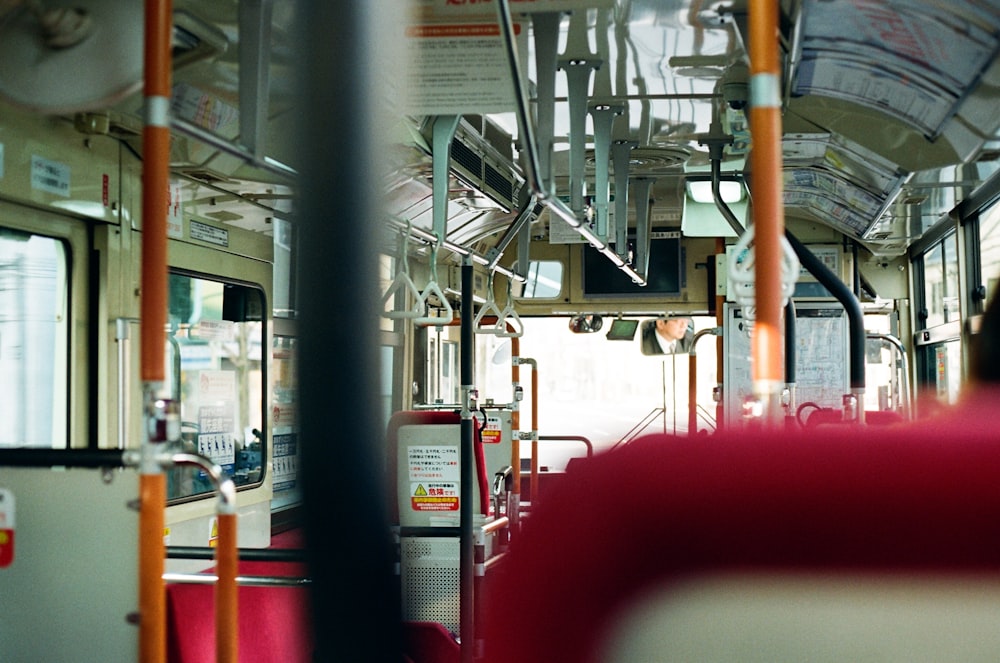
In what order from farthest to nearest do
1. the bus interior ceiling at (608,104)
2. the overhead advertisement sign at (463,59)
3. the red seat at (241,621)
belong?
the red seat at (241,621)
the overhead advertisement sign at (463,59)
the bus interior ceiling at (608,104)

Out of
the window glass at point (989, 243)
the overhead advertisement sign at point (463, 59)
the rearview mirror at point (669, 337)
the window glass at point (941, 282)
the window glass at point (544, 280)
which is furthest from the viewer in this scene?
the window glass at point (544, 280)

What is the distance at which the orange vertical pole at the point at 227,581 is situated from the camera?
6.64 feet

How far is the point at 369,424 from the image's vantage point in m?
0.46

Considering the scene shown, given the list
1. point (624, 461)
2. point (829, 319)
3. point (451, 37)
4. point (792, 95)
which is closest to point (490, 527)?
point (792, 95)

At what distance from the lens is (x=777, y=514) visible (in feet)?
1.89

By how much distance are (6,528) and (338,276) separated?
2.34 meters

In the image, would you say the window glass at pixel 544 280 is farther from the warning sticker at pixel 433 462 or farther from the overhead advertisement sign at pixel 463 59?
the overhead advertisement sign at pixel 463 59

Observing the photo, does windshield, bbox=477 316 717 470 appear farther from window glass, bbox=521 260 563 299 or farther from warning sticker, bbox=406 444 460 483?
warning sticker, bbox=406 444 460 483

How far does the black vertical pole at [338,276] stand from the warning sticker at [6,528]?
2233 mm

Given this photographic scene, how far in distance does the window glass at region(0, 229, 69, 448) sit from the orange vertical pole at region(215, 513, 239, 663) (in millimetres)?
1254

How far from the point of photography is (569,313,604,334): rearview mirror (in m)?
8.94

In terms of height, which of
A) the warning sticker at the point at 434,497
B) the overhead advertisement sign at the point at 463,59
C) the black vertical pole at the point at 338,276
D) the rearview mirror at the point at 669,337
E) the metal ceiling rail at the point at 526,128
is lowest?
the warning sticker at the point at 434,497

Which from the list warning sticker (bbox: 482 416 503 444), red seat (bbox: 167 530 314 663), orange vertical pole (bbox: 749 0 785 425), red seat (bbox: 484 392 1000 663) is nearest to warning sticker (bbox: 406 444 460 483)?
red seat (bbox: 167 530 314 663)

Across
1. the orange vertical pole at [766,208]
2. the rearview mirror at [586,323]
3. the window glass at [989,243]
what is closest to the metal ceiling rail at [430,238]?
the orange vertical pole at [766,208]
